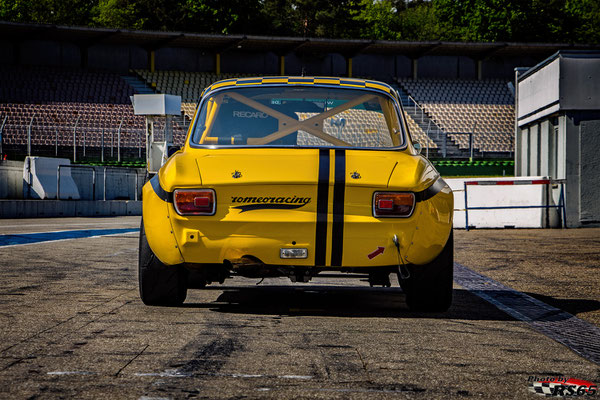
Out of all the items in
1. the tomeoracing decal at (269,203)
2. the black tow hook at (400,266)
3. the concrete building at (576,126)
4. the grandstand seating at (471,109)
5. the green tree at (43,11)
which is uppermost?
the green tree at (43,11)

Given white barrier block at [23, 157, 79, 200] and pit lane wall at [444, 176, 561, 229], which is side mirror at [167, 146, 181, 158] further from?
white barrier block at [23, 157, 79, 200]

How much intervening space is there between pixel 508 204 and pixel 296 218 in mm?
16957

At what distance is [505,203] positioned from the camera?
21453 mm

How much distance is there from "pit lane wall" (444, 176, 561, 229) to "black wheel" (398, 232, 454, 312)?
52.0 ft

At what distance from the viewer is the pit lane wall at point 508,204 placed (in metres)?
21.5

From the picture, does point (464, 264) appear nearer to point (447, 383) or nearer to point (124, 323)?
point (124, 323)

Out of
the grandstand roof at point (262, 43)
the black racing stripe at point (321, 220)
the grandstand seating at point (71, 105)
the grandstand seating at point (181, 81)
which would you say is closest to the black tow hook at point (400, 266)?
the black racing stripe at point (321, 220)

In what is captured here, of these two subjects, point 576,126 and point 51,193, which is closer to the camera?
point 576,126

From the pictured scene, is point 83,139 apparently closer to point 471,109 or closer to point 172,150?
point 471,109

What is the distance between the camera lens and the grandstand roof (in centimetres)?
4912

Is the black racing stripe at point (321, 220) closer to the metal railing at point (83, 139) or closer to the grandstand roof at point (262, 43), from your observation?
the metal railing at point (83, 139)

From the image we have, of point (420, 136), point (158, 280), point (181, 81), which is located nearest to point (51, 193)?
point (158, 280)

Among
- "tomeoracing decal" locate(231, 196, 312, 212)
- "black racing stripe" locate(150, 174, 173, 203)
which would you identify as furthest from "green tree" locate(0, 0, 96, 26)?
"tomeoracing decal" locate(231, 196, 312, 212)

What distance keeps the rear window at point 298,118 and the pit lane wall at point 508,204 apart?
15.2 m
